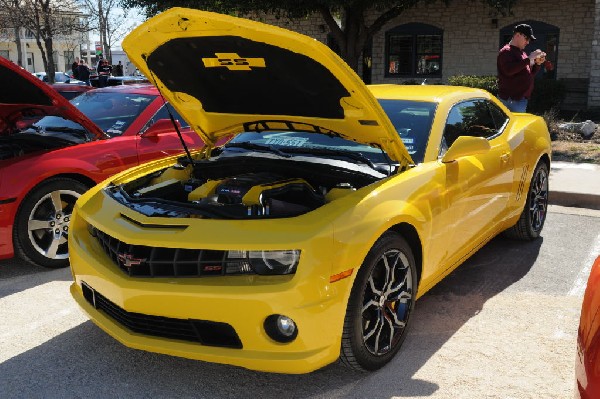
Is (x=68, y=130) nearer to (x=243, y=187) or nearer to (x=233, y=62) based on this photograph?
(x=233, y=62)

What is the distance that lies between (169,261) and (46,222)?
242cm

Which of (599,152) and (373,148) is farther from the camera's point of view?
(599,152)

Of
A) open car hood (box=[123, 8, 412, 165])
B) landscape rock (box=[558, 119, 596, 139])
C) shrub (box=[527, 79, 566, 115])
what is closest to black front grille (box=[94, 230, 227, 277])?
open car hood (box=[123, 8, 412, 165])

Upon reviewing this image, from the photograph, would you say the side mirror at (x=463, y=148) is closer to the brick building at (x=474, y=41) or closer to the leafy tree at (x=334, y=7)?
the leafy tree at (x=334, y=7)

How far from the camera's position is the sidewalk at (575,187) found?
704cm

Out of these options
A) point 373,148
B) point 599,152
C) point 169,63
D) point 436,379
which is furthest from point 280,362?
point 599,152

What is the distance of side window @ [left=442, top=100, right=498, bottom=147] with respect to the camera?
4.17 m

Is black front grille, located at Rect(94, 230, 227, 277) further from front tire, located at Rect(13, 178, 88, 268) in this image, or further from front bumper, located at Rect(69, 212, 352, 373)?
front tire, located at Rect(13, 178, 88, 268)

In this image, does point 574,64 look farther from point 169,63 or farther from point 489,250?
point 169,63

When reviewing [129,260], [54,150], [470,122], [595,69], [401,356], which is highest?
[595,69]

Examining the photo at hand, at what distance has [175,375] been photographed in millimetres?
3197

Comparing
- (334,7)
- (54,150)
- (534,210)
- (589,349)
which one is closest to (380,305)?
(589,349)

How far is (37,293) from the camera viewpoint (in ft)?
14.5

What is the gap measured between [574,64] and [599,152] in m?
9.41
